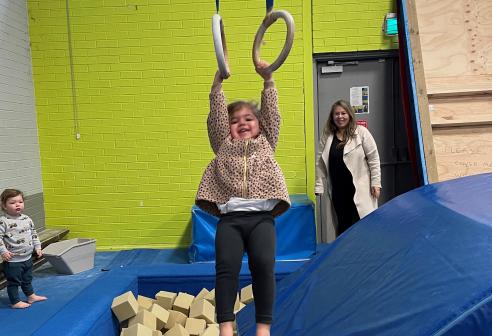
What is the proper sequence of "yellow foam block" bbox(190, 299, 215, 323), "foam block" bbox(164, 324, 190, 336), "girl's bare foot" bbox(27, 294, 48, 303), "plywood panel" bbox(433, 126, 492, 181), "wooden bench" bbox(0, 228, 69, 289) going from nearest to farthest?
1. "foam block" bbox(164, 324, 190, 336)
2. "yellow foam block" bbox(190, 299, 215, 323)
3. "girl's bare foot" bbox(27, 294, 48, 303)
4. "plywood panel" bbox(433, 126, 492, 181)
5. "wooden bench" bbox(0, 228, 69, 289)

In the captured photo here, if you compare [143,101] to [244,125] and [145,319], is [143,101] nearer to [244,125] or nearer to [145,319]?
[145,319]

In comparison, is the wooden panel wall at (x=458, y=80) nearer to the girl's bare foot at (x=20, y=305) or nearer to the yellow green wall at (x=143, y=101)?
the yellow green wall at (x=143, y=101)

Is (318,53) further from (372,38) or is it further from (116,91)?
(116,91)

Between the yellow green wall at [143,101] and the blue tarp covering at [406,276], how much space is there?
2.45m

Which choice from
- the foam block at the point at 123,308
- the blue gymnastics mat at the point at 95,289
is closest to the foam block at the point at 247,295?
the blue gymnastics mat at the point at 95,289

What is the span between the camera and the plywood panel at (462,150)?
147 inches

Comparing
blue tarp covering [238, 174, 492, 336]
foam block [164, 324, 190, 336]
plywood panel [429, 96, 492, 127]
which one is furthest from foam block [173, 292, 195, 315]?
plywood panel [429, 96, 492, 127]

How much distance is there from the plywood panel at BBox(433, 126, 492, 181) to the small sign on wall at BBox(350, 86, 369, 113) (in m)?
1.00

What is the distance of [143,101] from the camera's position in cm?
471

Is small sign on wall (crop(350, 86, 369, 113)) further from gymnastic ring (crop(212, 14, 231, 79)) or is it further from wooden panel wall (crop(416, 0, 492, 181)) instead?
gymnastic ring (crop(212, 14, 231, 79))

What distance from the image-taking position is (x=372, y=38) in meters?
4.57

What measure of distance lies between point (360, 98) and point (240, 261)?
3477 mm

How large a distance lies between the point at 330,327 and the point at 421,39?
3273 mm

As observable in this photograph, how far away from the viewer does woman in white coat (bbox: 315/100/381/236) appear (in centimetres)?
332
